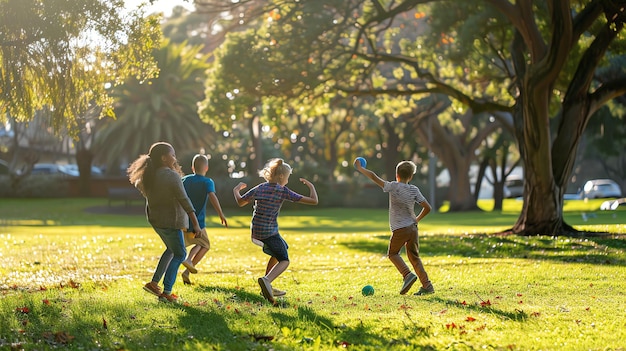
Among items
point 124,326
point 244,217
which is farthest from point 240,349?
point 244,217

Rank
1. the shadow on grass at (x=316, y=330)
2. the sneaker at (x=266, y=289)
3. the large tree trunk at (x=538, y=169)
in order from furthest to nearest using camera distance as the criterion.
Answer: the large tree trunk at (x=538, y=169) → the sneaker at (x=266, y=289) → the shadow on grass at (x=316, y=330)

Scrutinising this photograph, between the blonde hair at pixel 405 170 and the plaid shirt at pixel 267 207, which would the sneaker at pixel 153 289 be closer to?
the plaid shirt at pixel 267 207

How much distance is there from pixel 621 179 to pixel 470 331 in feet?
208

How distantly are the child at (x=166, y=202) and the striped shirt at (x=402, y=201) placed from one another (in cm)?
230

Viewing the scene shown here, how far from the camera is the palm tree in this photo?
170 ft

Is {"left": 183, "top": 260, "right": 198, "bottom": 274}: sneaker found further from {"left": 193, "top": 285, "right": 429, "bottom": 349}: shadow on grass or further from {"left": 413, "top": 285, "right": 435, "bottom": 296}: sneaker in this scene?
{"left": 413, "top": 285, "right": 435, "bottom": 296}: sneaker

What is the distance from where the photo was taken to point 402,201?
1080 centimetres

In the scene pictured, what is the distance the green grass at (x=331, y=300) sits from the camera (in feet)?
25.8

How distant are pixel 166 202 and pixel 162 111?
43.5 m

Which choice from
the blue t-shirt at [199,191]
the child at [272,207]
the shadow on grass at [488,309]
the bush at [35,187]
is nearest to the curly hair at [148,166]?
the child at [272,207]

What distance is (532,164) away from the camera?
73.0 ft

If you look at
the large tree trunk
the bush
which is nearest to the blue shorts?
the large tree trunk

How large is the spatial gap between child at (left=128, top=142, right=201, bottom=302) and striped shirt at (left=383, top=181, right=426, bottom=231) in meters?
2.30

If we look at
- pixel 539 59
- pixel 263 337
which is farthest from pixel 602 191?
pixel 263 337
